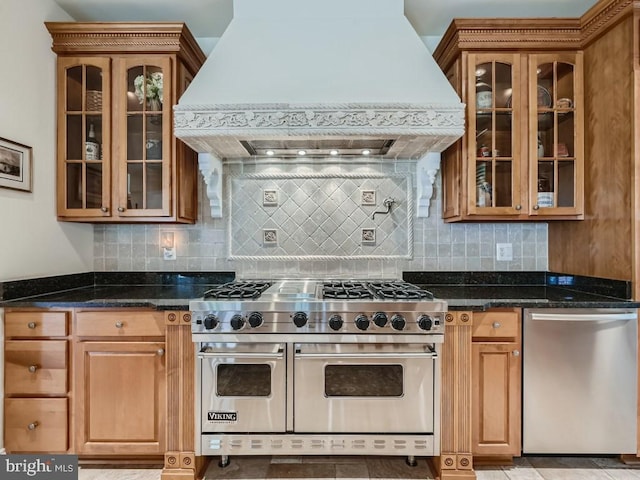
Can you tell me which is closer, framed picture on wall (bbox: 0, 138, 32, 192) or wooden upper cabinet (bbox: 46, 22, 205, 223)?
framed picture on wall (bbox: 0, 138, 32, 192)

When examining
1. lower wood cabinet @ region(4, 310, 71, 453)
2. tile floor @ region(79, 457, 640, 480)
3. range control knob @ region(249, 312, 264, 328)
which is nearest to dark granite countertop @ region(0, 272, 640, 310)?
lower wood cabinet @ region(4, 310, 71, 453)

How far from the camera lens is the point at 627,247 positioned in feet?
6.37

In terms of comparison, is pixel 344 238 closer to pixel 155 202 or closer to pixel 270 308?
pixel 270 308

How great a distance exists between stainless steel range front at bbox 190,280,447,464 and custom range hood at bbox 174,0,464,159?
3.10ft

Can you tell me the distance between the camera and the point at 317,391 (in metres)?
1.89

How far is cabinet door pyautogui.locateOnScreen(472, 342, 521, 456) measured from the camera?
193 centimetres

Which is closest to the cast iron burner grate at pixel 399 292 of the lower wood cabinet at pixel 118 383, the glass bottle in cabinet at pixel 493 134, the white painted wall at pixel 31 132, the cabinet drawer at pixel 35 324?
the glass bottle in cabinet at pixel 493 134

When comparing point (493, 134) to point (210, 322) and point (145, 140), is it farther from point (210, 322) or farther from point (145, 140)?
point (145, 140)

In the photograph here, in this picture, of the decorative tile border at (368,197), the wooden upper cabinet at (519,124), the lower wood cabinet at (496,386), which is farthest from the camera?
the decorative tile border at (368,197)

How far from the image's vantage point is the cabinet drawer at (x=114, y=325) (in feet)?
6.34

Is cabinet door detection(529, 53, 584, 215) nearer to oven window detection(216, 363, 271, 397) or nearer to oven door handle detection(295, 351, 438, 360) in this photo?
oven door handle detection(295, 351, 438, 360)

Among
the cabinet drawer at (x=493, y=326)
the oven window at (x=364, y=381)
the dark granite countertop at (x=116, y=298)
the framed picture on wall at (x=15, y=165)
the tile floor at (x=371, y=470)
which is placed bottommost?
the tile floor at (x=371, y=470)

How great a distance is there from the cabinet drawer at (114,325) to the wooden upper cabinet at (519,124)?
199 cm

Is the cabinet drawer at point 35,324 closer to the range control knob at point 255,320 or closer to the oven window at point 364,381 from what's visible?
the range control knob at point 255,320
